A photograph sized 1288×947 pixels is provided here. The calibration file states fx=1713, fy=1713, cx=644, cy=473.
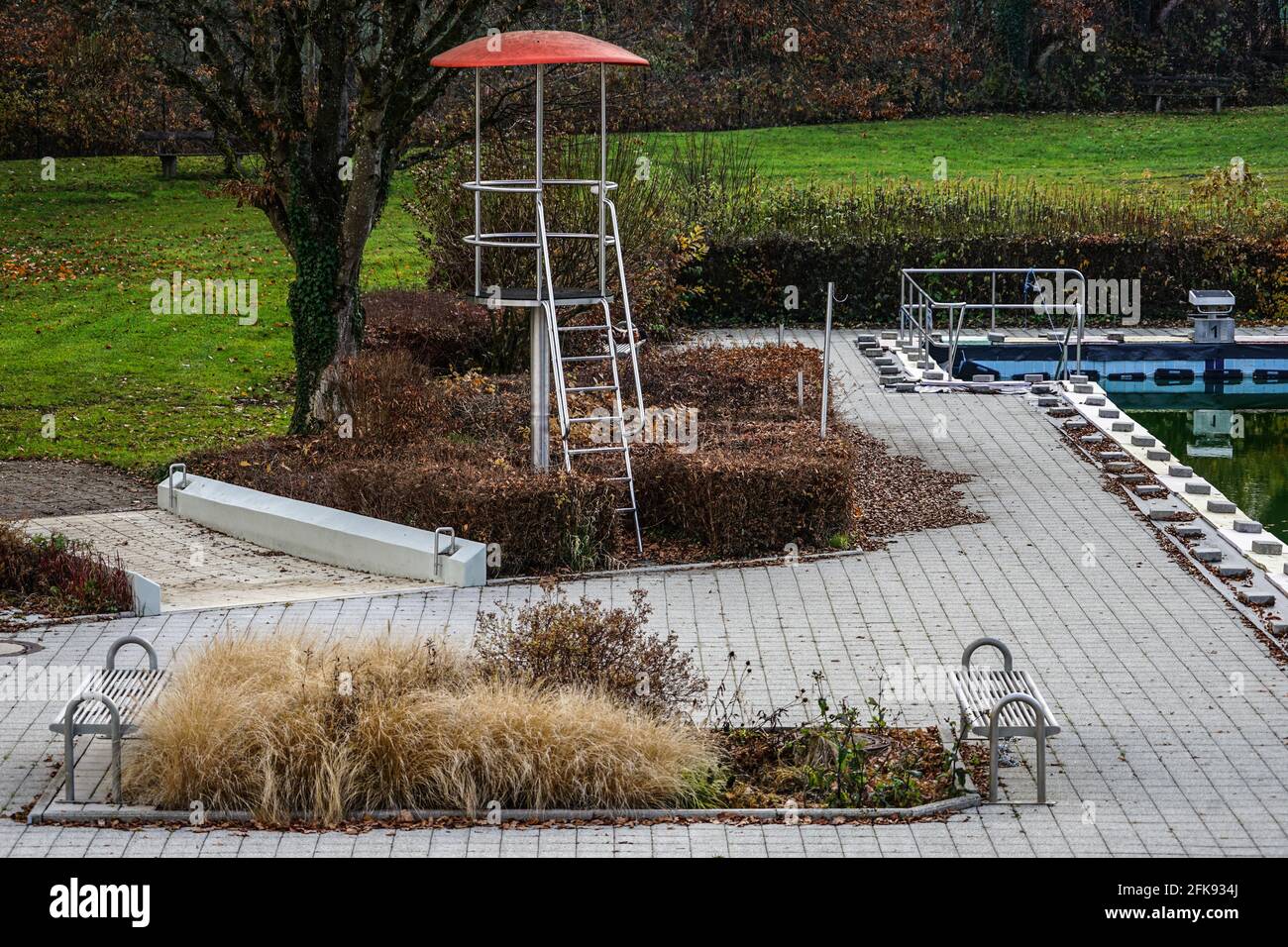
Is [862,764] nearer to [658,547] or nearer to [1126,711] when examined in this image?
[1126,711]

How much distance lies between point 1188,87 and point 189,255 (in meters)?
31.0

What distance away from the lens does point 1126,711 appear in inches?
397

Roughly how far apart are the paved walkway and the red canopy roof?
410 cm

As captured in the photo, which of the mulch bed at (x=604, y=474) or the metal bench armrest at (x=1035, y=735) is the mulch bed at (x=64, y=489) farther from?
the metal bench armrest at (x=1035, y=735)

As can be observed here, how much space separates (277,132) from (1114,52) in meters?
37.1

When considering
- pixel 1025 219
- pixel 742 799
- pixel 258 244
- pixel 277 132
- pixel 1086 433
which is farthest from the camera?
pixel 258 244

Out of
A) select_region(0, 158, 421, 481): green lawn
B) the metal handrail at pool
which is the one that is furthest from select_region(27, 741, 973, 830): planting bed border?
the metal handrail at pool

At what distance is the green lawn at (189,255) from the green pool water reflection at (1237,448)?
11.0m

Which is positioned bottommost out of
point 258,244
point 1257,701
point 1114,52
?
point 1257,701

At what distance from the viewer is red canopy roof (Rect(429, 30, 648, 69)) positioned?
526 inches

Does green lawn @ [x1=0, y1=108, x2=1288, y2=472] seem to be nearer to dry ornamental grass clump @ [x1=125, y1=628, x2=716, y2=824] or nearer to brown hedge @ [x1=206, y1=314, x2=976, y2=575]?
brown hedge @ [x1=206, y1=314, x2=976, y2=575]

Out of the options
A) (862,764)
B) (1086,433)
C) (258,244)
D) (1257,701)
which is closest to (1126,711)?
(1257,701)

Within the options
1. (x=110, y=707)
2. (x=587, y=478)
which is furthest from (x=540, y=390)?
(x=110, y=707)

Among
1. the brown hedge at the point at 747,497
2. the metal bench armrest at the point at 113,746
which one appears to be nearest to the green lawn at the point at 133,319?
the brown hedge at the point at 747,497
